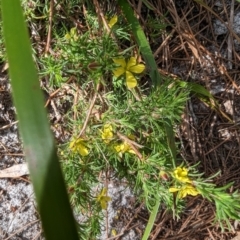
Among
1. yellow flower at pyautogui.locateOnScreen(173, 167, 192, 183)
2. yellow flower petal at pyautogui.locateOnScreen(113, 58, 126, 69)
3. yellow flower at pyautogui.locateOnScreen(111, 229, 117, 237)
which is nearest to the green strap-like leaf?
yellow flower petal at pyautogui.locateOnScreen(113, 58, 126, 69)

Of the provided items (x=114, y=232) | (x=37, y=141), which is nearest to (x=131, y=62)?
(x=37, y=141)

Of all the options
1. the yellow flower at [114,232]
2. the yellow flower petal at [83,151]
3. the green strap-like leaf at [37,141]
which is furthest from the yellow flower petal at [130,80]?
the yellow flower at [114,232]

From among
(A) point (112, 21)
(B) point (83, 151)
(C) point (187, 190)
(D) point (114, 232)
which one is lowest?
(D) point (114, 232)

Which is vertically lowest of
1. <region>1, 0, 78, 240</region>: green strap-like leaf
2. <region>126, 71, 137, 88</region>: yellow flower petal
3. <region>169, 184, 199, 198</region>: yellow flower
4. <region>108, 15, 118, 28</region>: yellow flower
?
<region>169, 184, 199, 198</region>: yellow flower

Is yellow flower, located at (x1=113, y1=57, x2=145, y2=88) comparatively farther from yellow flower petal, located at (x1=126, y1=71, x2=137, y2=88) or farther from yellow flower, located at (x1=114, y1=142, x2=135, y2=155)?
yellow flower, located at (x1=114, y1=142, x2=135, y2=155)

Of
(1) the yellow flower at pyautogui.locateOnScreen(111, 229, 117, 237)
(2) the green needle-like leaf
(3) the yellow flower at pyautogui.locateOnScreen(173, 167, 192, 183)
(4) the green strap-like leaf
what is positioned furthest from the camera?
(1) the yellow flower at pyautogui.locateOnScreen(111, 229, 117, 237)

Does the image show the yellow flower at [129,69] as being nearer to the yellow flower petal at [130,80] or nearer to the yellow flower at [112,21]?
the yellow flower petal at [130,80]

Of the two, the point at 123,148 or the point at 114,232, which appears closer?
the point at 123,148

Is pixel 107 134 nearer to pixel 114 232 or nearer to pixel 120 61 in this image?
pixel 120 61

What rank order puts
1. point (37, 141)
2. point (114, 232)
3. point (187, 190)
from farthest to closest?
point (114, 232) < point (187, 190) < point (37, 141)

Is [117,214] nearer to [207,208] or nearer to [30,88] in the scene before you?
[207,208]
